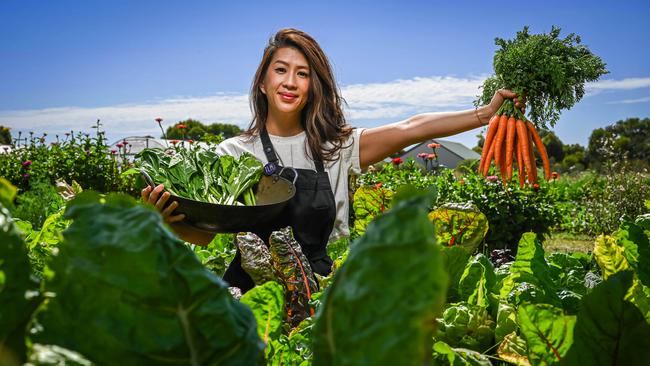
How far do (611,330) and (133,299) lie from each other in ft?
1.65

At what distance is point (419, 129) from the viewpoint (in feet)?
14.3

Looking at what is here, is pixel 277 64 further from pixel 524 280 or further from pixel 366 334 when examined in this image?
pixel 366 334

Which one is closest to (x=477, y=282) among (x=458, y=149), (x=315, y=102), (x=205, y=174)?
(x=205, y=174)

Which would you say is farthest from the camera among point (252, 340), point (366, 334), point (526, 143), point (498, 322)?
point (526, 143)

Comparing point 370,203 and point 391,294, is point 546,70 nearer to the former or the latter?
point 370,203

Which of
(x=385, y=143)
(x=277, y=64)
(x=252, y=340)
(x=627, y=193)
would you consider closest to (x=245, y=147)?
(x=277, y=64)

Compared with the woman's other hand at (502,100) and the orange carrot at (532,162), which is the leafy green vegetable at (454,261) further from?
the orange carrot at (532,162)

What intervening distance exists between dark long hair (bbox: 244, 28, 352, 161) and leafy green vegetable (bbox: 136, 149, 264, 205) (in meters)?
1.16

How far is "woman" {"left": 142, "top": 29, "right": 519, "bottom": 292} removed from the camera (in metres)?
4.08

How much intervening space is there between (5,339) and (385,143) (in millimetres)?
4224

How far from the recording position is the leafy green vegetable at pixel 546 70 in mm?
3365

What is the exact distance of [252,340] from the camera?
1.66ft

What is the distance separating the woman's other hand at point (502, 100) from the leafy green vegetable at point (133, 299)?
3.28 metres

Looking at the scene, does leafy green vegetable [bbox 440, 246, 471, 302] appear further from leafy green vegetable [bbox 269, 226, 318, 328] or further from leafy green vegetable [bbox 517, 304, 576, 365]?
leafy green vegetable [bbox 517, 304, 576, 365]
